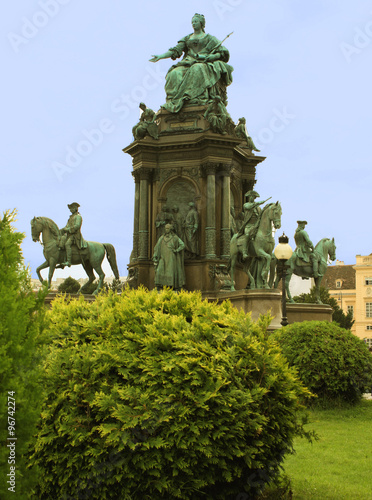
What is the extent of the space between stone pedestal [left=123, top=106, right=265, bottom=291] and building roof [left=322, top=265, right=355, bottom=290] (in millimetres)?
66367

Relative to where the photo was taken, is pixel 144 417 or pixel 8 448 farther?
pixel 144 417

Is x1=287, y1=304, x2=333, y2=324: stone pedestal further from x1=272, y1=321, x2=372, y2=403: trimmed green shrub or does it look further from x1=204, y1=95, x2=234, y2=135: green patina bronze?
x1=272, y1=321, x2=372, y2=403: trimmed green shrub

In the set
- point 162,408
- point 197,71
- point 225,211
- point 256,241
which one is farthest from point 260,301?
point 162,408

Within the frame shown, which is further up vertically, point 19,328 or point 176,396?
point 19,328

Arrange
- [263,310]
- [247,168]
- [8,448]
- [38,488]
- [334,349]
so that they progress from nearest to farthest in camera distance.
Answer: [8,448] → [38,488] → [334,349] → [263,310] → [247,168]

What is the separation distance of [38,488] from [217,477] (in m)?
1.70

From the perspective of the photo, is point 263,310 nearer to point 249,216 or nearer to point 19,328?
point 249,216

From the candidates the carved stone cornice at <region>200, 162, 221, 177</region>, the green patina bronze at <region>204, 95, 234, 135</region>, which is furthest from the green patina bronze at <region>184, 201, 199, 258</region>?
the green patina bronze at <region>204, 95, 234, 135</region>

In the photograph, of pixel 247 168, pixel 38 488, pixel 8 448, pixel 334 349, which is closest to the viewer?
pixel 8 448

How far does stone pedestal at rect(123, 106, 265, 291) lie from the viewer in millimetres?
24375

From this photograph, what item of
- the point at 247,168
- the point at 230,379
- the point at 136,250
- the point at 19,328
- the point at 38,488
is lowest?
the point at 38,488

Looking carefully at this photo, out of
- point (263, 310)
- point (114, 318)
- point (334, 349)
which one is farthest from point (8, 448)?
point (263, 310)

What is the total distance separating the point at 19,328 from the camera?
4961 mm

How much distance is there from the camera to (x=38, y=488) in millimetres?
6367
